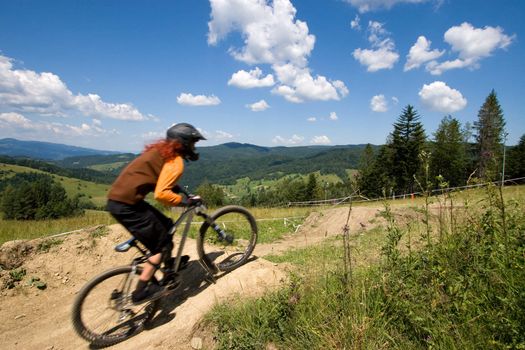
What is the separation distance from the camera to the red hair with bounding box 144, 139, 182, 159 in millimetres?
4374

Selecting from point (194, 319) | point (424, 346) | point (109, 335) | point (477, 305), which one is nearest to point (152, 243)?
point (194, 319)

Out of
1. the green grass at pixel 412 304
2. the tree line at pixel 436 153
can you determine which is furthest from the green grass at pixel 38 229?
the tree line at pixel 436 153

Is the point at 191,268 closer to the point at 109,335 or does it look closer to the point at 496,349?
the point at 109,335

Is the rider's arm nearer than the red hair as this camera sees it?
Yes

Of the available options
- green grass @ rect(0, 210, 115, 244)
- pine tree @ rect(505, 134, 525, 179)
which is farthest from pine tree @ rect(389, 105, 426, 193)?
green grass @ rect(0, 210, 115, 244)

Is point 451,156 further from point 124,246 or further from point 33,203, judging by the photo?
point 33,203

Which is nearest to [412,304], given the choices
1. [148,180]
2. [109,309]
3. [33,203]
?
[148,180]

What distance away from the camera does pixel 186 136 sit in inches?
181

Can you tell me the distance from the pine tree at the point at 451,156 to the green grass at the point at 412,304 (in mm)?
59379

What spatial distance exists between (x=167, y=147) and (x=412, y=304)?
3705 mm

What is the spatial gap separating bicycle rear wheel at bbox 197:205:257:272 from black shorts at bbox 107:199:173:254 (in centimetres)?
93

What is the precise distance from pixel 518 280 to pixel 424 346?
1.10m

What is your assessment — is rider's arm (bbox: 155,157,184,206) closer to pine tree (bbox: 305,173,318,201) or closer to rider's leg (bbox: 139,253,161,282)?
rider's leg (bbox: 139,253,161,282)

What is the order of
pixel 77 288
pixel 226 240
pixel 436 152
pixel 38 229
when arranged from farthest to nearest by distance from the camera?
pixel 436 152, pixel 38 229, pixel 77 288, pixel 226 240
